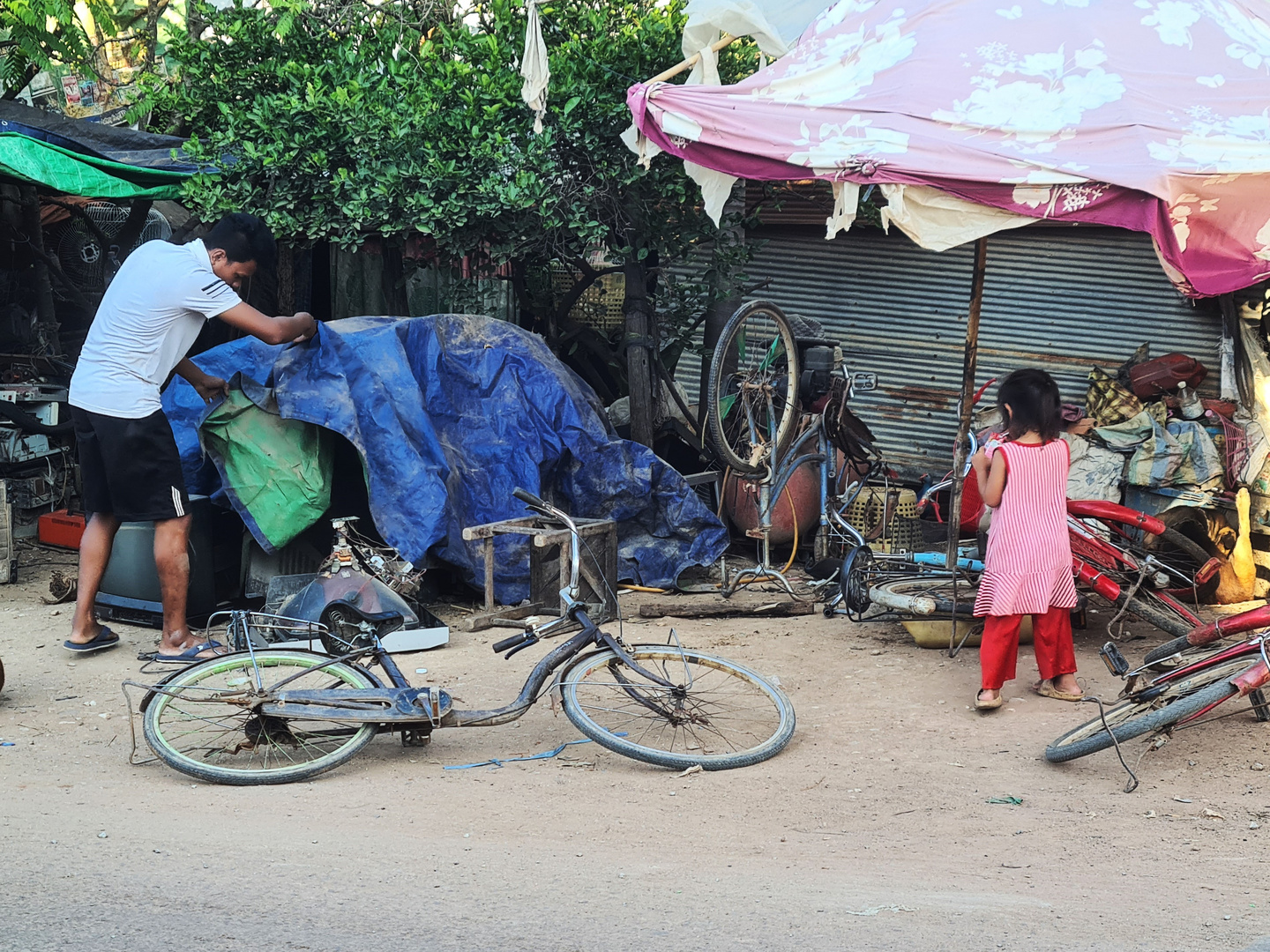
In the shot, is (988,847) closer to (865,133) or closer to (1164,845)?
(1164,845)

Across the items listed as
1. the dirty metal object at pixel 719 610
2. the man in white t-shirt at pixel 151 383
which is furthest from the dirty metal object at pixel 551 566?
the man in white t-shirt at pixel 151 383

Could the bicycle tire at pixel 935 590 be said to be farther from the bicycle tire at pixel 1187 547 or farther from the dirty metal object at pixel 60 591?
the dirty metal object at pixel 60 591

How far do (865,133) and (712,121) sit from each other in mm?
844

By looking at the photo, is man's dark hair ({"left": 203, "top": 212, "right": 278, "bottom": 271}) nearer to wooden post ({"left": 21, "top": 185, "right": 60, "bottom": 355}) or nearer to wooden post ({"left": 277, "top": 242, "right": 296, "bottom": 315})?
wooden post ({"left": 277, "top": 242, "right": 296, "bottom": 315})

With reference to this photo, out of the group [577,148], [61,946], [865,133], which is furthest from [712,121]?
[61,946]

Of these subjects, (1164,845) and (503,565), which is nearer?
(1164,845)

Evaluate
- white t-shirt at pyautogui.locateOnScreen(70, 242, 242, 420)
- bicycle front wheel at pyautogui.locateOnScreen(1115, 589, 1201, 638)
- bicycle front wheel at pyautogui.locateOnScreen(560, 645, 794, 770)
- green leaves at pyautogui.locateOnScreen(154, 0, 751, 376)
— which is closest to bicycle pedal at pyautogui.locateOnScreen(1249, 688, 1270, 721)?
bicycle front wheel at pyautogui.locateOnScreen(1115, 589, 1201, 638)

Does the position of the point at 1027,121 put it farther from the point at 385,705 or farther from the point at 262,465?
the point at 262,465

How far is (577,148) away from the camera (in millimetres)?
7512

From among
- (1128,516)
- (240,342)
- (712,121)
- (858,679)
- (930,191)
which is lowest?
(858,679)

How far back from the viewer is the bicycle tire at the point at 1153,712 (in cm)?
400

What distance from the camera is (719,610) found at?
696 cm

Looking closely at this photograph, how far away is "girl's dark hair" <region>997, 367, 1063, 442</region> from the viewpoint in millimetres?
5125

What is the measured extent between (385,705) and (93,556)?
6.93ft
